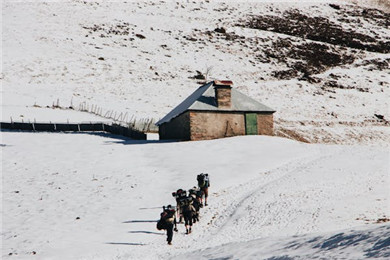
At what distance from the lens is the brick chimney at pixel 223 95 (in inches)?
1348

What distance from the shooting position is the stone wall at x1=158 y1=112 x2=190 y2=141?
3373 cm

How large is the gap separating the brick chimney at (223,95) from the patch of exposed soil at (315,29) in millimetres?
44463

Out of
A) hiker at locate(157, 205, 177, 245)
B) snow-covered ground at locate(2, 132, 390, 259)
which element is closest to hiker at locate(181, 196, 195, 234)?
snow-covered ground at locate(2, 132, 390, 259)

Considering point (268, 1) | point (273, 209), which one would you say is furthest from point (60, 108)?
point (268, 1)

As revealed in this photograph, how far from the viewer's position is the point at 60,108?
45.7m

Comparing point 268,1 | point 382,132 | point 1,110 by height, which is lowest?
point 382,132

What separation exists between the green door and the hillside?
7.40 meters

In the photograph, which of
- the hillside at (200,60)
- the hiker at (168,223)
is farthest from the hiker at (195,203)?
the hillside at (200,60)

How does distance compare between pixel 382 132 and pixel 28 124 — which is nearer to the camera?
pixel 28 124

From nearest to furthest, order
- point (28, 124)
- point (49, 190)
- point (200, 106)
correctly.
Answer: point (49, 190)
point (200, 106)
point (28, 124)

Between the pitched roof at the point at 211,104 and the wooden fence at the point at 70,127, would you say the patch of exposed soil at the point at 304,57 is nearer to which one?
the pitched roof at the point at 211,104

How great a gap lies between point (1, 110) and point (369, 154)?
3363 centimetres

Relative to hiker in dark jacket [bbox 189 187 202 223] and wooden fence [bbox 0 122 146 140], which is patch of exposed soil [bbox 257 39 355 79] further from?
hiker in dark jacket [bbox 189 187 202 223]

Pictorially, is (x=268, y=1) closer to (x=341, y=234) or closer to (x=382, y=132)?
(x=382, y=132)
